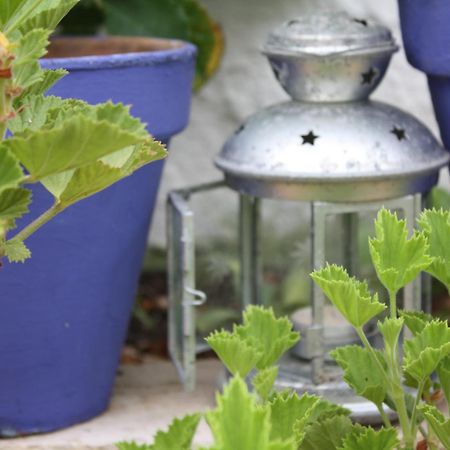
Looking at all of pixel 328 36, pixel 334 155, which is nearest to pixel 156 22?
pixel 328 36

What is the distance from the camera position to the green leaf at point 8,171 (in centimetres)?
93

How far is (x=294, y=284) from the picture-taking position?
2486 millimetres

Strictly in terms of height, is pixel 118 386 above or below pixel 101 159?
below

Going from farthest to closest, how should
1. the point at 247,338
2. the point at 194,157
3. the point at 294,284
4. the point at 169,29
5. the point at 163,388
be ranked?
the point at 194,157 < the point at 294,284 < the point at 169,29 < the point at 163,388 < the point at 247,338

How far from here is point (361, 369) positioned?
137cm

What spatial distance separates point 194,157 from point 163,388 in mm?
736

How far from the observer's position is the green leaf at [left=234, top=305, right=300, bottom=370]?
1331mm

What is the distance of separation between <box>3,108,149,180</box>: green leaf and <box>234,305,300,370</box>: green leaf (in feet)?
1.41

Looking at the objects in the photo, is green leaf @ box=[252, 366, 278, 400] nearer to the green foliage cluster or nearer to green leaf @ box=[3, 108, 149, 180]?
the green foliage cluster

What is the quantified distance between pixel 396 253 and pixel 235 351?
21 centimetres

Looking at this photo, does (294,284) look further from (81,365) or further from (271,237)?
(81,365)

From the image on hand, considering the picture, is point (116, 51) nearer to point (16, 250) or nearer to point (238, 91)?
point (238, 91)

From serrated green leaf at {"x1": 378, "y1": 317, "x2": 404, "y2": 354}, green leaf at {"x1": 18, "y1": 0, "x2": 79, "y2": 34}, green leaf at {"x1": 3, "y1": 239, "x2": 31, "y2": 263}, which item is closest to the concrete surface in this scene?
serrated green leaf at {"x1": 378, "y1": 317, "x2": 404, "y2": 354}

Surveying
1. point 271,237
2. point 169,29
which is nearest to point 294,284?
point 271,237
